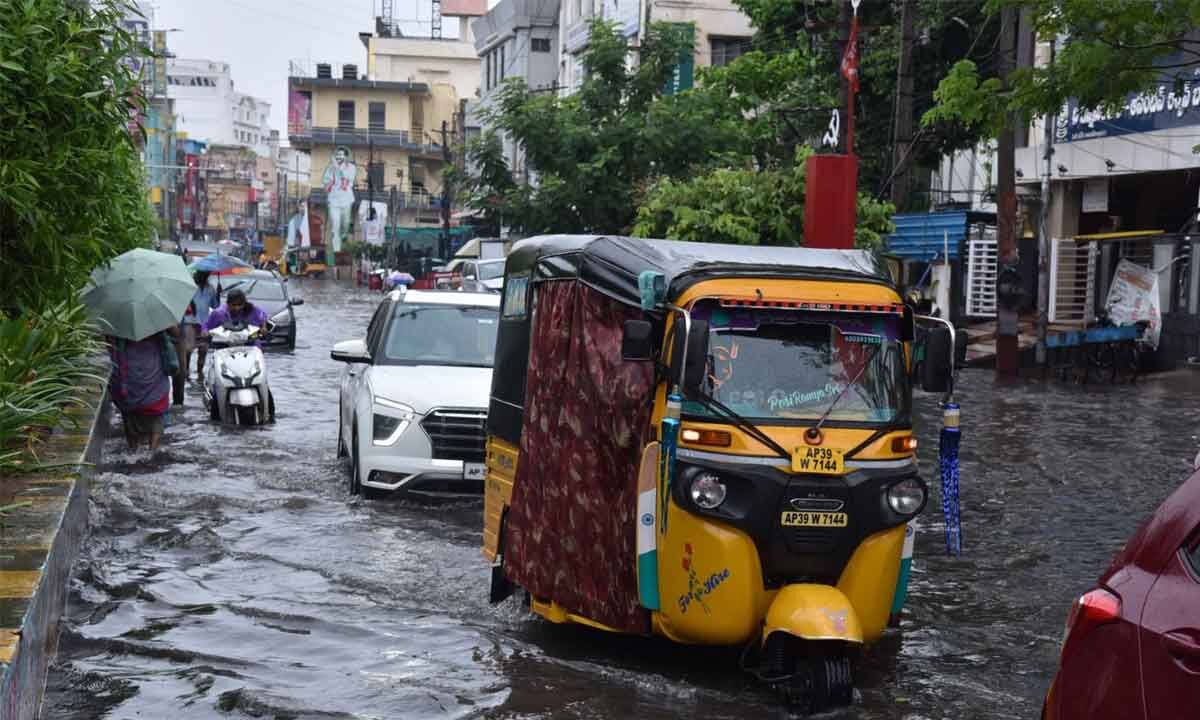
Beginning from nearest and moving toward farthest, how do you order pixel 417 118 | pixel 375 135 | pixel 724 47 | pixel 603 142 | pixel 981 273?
pixel 603 142
pixel 981 273
pixel 724 47
pixel 375 135
pixel 417 118

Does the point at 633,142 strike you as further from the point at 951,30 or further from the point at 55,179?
the point at 55,179

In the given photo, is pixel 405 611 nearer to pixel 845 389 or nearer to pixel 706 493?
pixel 706 493

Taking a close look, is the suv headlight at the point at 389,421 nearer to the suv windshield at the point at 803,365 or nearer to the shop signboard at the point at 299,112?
the suv windshield at the point at 803,365

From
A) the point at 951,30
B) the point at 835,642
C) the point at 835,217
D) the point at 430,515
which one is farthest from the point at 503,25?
the point at 835,642

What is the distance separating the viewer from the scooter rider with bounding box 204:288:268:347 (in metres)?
19.3

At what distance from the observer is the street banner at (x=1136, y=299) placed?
26969 mm

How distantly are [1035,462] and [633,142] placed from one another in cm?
1210

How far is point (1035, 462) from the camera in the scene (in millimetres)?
17875

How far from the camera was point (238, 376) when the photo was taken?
1886cm

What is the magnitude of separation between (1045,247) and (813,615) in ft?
81.9

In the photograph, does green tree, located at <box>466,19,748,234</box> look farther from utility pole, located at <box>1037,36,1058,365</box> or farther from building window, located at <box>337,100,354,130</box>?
building window, located at <box>337,100,354,130</box>

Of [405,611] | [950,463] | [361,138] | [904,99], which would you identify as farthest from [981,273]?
[361,138]

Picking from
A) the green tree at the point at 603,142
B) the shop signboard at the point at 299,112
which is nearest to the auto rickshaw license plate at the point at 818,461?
the green tree at the point at 603,142

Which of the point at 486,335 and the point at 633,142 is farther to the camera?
the point at 633,142
